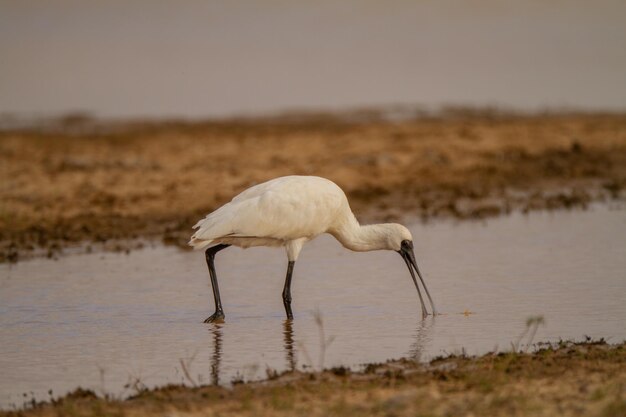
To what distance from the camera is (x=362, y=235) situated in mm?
10633

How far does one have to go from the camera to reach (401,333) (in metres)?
9.16

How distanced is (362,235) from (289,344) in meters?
2.06

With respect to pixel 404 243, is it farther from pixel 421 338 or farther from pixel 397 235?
pixel 421 338

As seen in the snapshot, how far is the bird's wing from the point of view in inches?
392

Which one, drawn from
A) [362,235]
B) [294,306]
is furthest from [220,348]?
[362,235]

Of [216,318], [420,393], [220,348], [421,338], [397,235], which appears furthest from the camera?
[397,235]

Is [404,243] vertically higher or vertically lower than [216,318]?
higher

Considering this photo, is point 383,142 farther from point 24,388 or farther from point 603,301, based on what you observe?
point 24,388

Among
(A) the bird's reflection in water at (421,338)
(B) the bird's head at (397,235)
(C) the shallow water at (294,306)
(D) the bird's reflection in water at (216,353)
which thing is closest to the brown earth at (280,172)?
(C) the shallow water at (294,306)

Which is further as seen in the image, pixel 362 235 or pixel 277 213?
pixel 362 235

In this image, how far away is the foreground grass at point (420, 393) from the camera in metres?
6.32

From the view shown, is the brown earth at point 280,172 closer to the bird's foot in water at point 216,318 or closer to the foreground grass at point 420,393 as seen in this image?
the bird's foot in water at point 216,318

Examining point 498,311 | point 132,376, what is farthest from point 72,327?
point 498,311

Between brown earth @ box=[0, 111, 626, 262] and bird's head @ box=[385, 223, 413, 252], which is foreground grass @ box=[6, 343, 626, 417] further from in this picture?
brown earth @ box=[0, 111, 626, 262]
